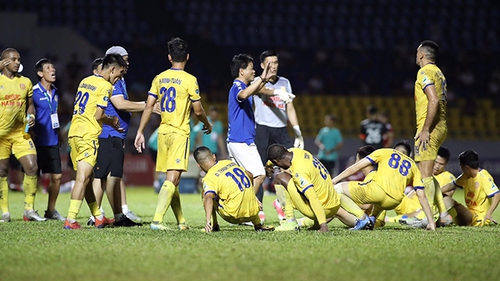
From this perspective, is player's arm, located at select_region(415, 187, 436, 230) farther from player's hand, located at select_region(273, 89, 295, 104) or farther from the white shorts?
player's hand, located at select_region(273, 89, 295, 104)

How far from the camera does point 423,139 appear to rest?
29.0 ft

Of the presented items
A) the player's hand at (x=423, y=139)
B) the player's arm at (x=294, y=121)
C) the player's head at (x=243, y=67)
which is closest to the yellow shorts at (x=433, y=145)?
the player's hand at (x=423, y=139)

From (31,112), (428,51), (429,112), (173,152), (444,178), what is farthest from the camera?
(444,178)

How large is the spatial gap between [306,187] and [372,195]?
126 centimetres

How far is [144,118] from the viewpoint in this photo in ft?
27.1

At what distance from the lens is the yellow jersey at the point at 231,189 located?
790 cm

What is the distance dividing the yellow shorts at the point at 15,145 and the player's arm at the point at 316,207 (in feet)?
13.9

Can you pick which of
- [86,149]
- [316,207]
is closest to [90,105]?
[86,149]

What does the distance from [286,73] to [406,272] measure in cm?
1994

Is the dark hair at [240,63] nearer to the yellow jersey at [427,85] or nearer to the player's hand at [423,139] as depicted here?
the yellow jersey at [427,85]

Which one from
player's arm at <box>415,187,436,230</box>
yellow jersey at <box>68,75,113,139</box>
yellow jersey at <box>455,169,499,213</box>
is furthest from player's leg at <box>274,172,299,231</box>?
yellow jersey at <box>455,169,499,213</box>

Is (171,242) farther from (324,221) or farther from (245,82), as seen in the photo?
(245,82)

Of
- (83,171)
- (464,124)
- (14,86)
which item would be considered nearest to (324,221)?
(83,171)

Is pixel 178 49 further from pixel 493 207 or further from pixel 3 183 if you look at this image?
pixel 493 207
